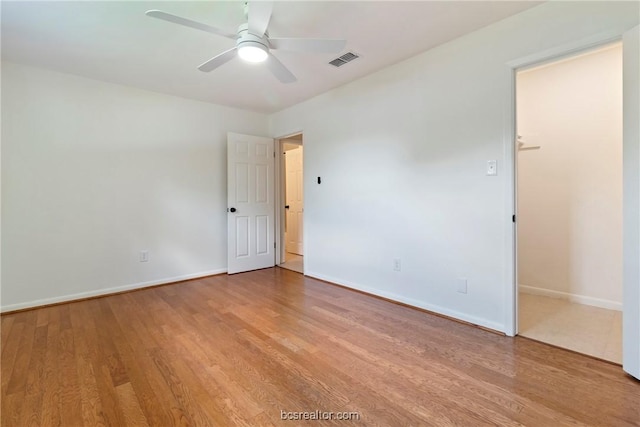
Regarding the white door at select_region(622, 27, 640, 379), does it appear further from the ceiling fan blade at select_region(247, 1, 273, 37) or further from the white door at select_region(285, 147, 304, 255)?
the white door at select_region(285, 147, 304, 255)

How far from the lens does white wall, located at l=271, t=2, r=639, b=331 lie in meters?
2.27

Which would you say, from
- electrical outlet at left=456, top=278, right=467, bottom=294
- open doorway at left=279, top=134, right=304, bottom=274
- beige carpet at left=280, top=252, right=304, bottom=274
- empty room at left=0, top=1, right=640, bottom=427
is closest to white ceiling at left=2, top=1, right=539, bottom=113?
empty room at left=0, top=1, right=640, bottom=427

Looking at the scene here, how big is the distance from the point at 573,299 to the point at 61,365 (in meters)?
4.45

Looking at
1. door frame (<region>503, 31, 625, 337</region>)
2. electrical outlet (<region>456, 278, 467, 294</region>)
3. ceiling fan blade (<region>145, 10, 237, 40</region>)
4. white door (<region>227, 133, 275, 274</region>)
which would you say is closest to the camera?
ceiling fan blade (<region>145, 10, 237, 40</region>)

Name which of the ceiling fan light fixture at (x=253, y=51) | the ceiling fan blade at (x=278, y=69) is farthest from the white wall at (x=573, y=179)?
the ceiling fan light fixture at (x=253, y=51)

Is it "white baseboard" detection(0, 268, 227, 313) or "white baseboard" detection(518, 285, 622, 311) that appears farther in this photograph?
"white baseboard" detection(0, 268, 227, 313)

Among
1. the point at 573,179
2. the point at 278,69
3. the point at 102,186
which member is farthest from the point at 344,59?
the point at 102,186

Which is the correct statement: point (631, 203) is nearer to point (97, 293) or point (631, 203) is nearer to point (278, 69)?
point (278, 69)

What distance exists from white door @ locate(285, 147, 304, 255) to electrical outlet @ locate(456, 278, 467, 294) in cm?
358

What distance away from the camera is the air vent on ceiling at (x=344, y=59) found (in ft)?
9.12

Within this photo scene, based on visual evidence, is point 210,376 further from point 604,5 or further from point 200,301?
point 604,5

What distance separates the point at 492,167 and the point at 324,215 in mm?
2097

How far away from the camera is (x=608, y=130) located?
2.79m

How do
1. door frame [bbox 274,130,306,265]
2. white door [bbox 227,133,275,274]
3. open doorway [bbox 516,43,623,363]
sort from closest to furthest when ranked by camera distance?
open doorway [bbox 516,43,623,363], white door [bbox 227,133,275,274], door frame [bbox 274,130,306,265]
